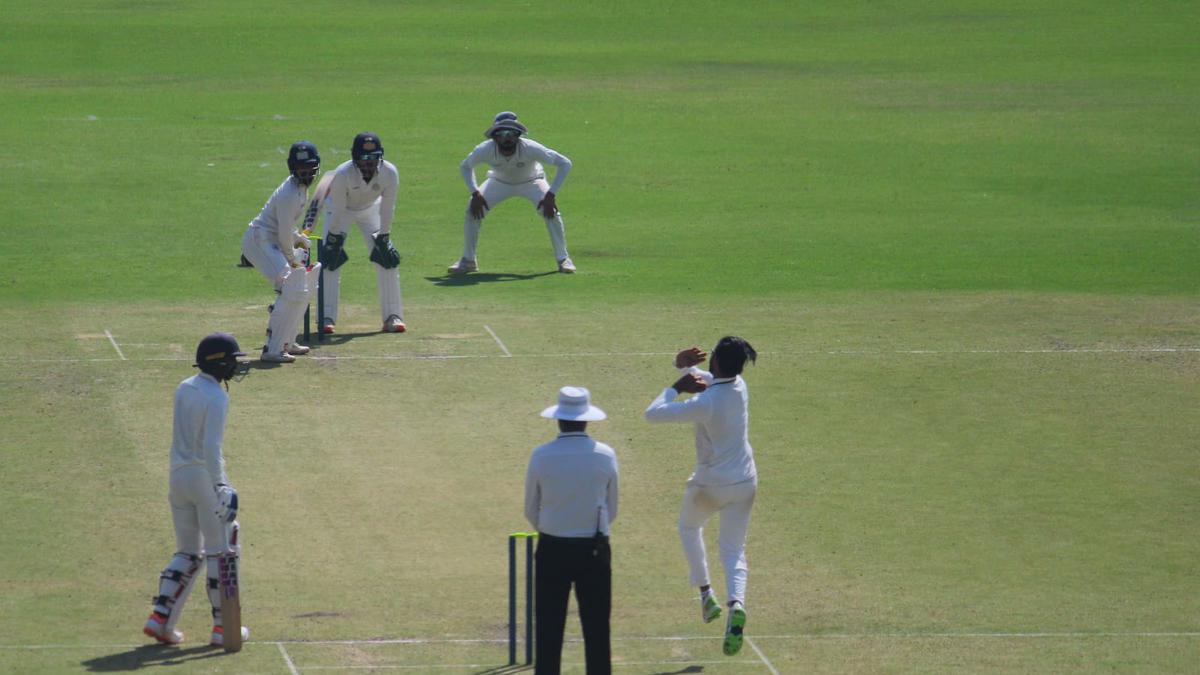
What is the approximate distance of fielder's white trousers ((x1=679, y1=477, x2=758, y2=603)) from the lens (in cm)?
1181

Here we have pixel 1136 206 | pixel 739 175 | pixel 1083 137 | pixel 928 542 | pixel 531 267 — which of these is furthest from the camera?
pixel 1083 137

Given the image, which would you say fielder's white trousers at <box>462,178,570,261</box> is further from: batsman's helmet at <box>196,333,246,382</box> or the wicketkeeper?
batsman's helmet at <box>196,333,246,382</box>

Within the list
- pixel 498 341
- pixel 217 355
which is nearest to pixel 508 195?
pixel 498 341

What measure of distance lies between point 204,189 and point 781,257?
402 inches

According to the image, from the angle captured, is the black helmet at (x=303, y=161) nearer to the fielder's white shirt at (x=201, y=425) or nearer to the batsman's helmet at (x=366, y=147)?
the batsman's helmet at (x=366, y=147)

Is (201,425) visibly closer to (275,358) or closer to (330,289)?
(275,358)

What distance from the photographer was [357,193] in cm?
2077

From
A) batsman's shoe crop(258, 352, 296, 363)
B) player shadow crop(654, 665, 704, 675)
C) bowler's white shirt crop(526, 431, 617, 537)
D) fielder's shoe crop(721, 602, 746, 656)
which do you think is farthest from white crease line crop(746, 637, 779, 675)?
batsman's shoe crop(258, 352, 296, 363)

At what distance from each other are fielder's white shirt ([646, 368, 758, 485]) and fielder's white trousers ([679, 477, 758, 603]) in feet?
0.22

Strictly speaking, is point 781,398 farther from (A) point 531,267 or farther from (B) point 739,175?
(B) point 739,175

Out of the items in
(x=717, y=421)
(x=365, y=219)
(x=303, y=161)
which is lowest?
(x=717, y=421)

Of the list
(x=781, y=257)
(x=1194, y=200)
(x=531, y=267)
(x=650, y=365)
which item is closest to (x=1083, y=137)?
(x=1194, y=200)

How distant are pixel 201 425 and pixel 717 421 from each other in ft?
10.4

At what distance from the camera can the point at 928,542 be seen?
14.1m
